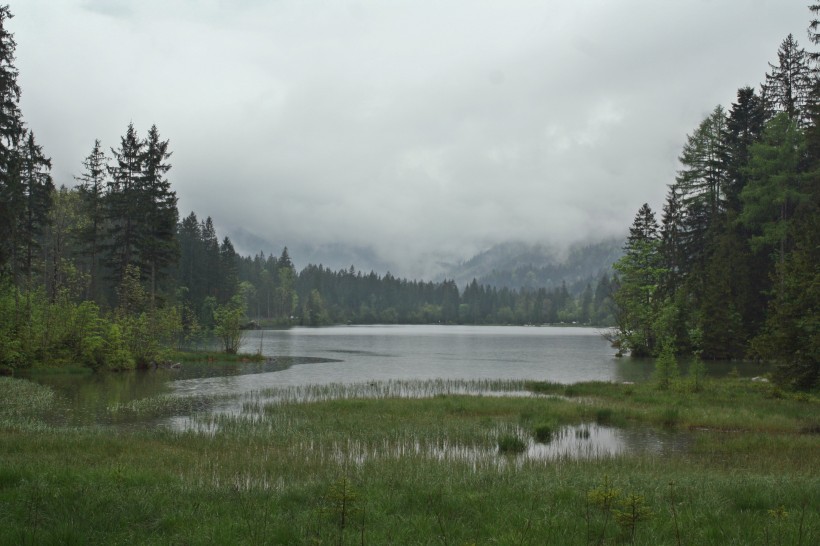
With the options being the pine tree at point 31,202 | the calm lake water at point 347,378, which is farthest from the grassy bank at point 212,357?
the pine tree at point 31,202

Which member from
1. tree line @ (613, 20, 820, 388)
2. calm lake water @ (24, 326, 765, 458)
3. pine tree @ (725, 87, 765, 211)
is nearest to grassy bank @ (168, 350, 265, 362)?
calm lake water @ (24, 326, 765, 458)

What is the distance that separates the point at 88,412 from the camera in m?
27.2

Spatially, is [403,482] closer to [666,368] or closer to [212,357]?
[666,368]

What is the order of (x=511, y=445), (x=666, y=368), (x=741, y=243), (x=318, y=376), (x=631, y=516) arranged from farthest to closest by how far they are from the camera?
(x=741, y=243) → (x=318, y=376) → (x=666, y=368) → (x=511, y=445) → (x=631, y=516)

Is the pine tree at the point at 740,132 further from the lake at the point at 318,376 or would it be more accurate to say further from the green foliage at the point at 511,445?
the green foliage at the point at 511,445

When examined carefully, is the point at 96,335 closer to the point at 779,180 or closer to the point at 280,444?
the point at 280,444

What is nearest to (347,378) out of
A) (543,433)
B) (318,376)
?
(318,376)

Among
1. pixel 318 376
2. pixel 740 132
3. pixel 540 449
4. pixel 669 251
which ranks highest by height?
pixel 740 132

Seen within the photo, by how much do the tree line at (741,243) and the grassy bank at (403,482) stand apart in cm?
842

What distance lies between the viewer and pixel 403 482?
12.5 m

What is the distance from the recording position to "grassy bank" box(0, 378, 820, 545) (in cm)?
862

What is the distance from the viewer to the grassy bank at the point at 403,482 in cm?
862

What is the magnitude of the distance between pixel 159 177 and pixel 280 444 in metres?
48.9

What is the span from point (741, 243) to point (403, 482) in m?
57.5
